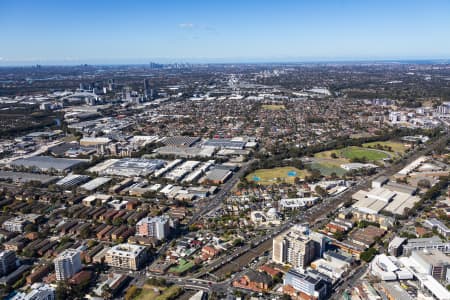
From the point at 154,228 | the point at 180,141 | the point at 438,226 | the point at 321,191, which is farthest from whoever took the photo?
the point at 180,141

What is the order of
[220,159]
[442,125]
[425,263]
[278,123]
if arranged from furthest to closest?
[278,123] → [442,125] → [220,159] → [425,263]

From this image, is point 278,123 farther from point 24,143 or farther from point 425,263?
point 425,263

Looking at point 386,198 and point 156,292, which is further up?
point 386,198

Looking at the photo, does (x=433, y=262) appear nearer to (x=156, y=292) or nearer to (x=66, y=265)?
(x=156, y=292)

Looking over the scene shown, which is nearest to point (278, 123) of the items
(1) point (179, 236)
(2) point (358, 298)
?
(1) point (179, 236)

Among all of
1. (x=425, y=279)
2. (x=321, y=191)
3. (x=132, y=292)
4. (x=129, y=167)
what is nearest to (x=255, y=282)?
(x=132, y=292)

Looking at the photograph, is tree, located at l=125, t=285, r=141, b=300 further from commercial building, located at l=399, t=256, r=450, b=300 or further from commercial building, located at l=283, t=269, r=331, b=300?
commercial building, located at l=399, t=256, r=450, b=300
